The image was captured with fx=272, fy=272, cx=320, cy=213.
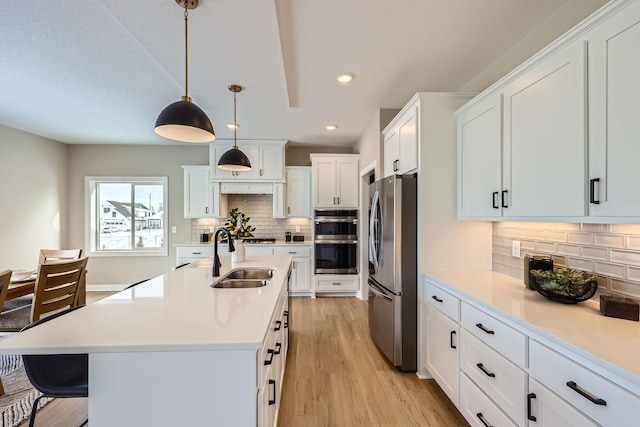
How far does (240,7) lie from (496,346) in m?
2.36

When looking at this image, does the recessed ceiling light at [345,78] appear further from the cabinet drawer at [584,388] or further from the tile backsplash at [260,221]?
the tile backsplash at [260,221]

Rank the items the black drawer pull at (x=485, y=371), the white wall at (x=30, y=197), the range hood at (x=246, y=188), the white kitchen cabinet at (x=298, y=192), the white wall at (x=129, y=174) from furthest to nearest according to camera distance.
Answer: the white wall at (x=129, y=174)
the white kitchen cabinet at (x=298, y=192)
the range hood at (x=246, y=188)
the white wall at (x=30, y=197)
the black drawer pull at (x=485, y=371)

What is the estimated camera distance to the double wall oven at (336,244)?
4.56 metres

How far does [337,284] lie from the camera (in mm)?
4594

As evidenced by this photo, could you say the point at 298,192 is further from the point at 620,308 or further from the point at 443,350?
the point at 620,308

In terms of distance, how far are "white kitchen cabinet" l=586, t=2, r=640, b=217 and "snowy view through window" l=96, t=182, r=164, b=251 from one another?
5753 mm

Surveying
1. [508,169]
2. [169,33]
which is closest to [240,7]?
[169,33]

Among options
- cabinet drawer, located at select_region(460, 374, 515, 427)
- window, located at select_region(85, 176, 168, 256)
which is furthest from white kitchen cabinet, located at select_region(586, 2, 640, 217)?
window, located at select_region(85, 176, 168, 256)

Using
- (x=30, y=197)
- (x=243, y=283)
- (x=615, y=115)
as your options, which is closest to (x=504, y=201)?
(x=615, y=115)

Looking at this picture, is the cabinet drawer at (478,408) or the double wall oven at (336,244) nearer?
the cabinet drawer at (478,408)

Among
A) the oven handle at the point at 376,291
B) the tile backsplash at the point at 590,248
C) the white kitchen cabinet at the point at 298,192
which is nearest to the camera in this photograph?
the tile backsplash at the point at 590,248

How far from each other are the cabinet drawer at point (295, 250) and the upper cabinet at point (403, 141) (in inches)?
81.8

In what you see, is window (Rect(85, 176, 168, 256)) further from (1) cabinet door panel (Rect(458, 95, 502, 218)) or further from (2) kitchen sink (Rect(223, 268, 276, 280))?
(1) cabinet door panel (Rect(458, 95, 502, 218))

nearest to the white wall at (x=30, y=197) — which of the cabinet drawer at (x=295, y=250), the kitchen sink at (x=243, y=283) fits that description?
the cabinet drawer at (x=295, y=250)
